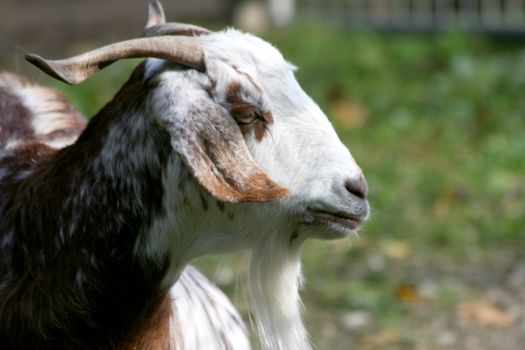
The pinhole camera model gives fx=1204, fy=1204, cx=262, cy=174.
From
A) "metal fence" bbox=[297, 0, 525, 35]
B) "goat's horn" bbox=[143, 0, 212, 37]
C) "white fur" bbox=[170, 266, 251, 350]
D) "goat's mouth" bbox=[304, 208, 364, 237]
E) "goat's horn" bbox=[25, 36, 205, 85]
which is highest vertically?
"goat's horn" bbox=[25, 36, 205, 85]

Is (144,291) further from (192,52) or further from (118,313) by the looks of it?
(192,52)

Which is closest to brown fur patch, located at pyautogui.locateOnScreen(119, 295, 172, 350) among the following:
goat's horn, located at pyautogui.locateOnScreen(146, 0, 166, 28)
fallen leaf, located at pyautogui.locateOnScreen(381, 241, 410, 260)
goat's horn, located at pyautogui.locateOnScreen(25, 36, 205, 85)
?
goat's horn, located at pyautogui.locateOnScreen(25, 36, 205, 85)

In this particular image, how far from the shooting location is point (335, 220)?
11.2ft

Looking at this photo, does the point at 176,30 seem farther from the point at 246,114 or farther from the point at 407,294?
the point at 407,294

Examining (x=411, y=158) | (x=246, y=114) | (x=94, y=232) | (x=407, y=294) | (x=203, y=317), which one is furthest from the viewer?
(x=411, y=158)

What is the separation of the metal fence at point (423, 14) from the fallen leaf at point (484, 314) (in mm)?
5003

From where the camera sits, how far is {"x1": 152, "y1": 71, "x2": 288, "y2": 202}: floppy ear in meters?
3.18

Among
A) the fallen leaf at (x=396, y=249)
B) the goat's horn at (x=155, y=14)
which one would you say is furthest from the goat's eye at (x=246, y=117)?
the fallen leaf at (x=396, y=249)

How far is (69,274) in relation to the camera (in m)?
3.54

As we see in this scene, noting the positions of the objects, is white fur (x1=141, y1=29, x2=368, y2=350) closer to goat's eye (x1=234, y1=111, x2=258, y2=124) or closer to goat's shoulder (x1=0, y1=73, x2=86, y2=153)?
goat's eye (x1=234, y1=111, x2=258, y2=124)

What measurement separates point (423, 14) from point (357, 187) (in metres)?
8.06

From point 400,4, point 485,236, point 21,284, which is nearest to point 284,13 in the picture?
point 400,4

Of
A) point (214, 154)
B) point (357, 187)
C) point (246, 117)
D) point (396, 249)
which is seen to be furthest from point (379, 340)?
point (214, 154)

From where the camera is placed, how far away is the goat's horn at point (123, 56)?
127 inches
